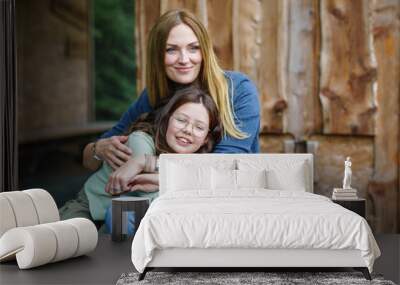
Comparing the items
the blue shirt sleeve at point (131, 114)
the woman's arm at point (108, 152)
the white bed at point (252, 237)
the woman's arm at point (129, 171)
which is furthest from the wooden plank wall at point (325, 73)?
the white bed at point (252, 237)

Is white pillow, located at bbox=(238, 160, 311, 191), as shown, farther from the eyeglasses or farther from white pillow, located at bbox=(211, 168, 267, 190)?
the eyeglasses

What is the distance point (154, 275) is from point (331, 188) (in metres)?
2.43

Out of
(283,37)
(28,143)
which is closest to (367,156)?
(283,37)

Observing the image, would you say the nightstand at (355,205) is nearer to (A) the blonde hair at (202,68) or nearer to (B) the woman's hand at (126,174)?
(A) the blonde hair at (202,68)

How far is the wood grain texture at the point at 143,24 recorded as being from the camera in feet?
22.9

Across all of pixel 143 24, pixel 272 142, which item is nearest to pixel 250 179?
pixel 272 142

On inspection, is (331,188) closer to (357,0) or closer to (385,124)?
(385,124)

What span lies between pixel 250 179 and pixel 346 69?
1.51 meters

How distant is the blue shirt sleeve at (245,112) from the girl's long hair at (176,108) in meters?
0.11

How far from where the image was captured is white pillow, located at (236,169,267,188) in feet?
20.7

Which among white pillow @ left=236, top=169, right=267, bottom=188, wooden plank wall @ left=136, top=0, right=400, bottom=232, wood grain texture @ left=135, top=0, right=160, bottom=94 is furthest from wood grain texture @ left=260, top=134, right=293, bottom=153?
wood grain texture @ left=135, top=0, right=160, bottom=94

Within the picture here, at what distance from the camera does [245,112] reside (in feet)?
22.8

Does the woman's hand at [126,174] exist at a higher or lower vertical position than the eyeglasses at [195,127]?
lower

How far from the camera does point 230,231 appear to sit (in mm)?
4988
